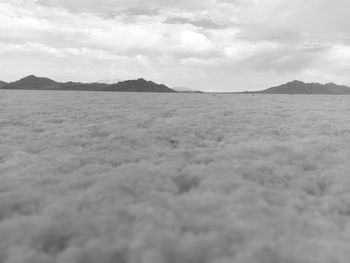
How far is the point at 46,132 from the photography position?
1414 cm

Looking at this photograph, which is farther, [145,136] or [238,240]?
[145,136]

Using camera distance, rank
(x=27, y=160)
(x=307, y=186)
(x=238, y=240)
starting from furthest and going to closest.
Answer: (x=27, y=160)
(x=307, y=186)
(x=238, y=240)

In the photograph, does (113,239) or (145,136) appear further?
(145,136)

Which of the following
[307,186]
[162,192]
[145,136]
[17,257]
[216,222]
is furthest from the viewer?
[145,136]

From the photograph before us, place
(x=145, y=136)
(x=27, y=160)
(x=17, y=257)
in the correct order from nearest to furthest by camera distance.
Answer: (x=17, y=257) → (x=27, y=160) → (x=145, y=136)

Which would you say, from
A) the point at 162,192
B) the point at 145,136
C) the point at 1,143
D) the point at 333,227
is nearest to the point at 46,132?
the point at 1,143

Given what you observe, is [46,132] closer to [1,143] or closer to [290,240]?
[1,143]

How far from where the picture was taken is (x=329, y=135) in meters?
14.0

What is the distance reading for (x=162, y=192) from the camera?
6.35 metres

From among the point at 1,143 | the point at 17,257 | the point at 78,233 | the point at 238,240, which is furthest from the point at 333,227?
the point at 1,143

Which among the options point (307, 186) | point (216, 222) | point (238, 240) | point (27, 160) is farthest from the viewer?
point (27, 160)

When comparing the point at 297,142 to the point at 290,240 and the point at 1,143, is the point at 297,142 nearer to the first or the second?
the point at 290,240

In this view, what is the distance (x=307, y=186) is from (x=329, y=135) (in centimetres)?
834

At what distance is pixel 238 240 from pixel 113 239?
191 centimetres
